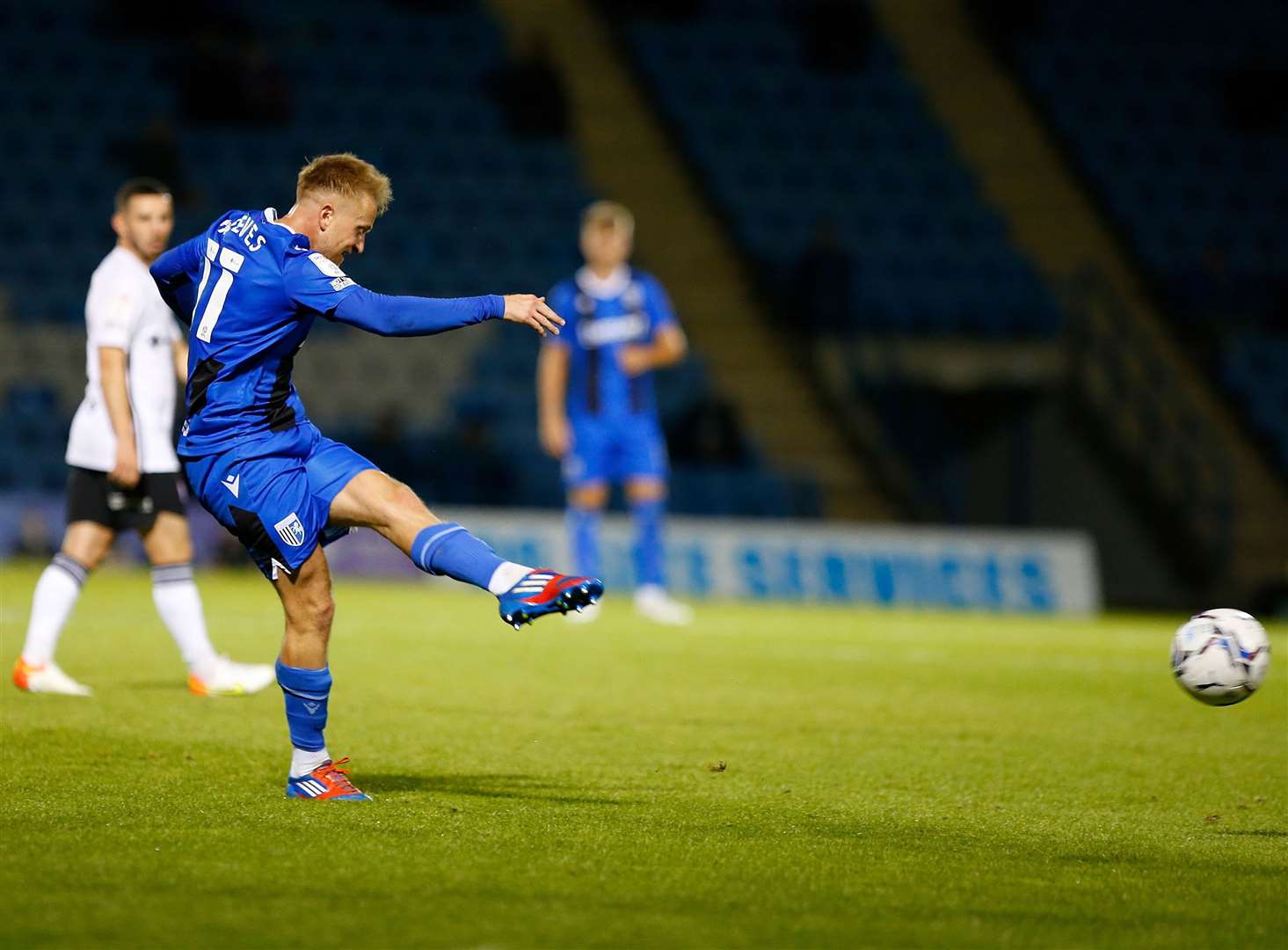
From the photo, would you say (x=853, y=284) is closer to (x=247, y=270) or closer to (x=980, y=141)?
(x=980, y=141)

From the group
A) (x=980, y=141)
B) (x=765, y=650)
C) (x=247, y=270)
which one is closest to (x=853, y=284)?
(x=980, y=141)

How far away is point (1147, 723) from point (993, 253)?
13.8 meters

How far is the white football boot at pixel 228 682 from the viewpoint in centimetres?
805

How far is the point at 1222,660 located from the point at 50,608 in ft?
15.5

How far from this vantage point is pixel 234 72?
2102cm

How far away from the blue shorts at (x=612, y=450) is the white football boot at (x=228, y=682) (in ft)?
17.1

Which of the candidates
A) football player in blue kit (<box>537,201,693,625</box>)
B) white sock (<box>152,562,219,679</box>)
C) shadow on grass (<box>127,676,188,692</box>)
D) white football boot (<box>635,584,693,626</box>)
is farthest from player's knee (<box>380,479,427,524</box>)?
football player in blue kit (<box>537,201,693,625</box>)

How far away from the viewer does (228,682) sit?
8.10 meters

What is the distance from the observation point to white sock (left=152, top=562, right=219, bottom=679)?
313 inches

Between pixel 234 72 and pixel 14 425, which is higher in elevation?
pixel 234 72

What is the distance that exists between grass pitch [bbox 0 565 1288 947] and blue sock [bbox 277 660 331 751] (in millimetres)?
194

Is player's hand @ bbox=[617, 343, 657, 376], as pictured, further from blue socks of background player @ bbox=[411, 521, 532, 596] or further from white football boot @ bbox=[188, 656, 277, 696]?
blue socks of background player @ bbox=[411, 521, 532, 596]

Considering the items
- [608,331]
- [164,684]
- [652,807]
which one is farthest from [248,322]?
[608,331]

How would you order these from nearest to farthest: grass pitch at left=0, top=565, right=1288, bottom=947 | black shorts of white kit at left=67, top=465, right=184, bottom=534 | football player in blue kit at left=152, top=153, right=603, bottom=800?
grass pitch at left=0, top=565, right=1288, bottom=947 → football player in blue kit at left=152, top=153, right=603, bottom=800 → black shorts of white kit at left=67, top=465, right=184, bottom=534
